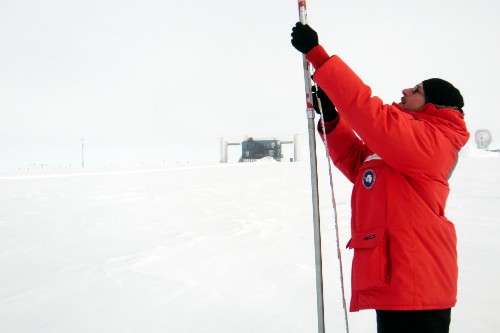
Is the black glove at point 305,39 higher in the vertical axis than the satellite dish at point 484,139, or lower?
lower

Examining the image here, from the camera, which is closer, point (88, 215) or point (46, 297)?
point (46, 297)

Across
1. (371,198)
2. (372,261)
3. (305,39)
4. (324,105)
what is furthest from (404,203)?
(305,39)

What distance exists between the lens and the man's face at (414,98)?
159 centimetres

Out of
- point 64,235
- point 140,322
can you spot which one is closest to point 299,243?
point 140,322

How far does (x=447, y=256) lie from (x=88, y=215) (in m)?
6.82

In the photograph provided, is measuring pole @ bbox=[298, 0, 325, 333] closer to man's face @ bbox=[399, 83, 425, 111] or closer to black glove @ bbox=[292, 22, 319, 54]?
black glove @ bbox=[292, 22, 319, 54]

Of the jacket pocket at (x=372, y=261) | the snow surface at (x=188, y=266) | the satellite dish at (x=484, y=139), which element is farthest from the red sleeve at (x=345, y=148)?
the satellite dish at (x=484, y=139)

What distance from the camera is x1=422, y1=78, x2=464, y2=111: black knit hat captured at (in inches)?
59.6

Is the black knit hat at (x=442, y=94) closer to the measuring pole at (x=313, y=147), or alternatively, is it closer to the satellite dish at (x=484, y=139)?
the measuring pole at (x=313, y=147)

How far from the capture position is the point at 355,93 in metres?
1.40

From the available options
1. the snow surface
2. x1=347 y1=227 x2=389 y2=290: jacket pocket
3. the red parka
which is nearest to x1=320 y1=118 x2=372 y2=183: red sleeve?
the red parka

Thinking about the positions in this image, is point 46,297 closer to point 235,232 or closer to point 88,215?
point 235,232

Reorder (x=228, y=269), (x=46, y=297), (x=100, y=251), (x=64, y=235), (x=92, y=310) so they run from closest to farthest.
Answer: (x=92, y=310) < (x=46, y=297) < (x=228, y=269) < (x=100, y=251) < (x=64, y=235)

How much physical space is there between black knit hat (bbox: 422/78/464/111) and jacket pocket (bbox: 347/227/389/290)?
0.64m
